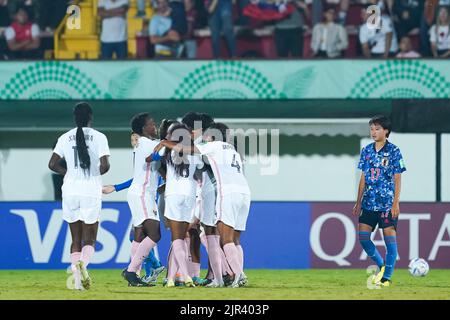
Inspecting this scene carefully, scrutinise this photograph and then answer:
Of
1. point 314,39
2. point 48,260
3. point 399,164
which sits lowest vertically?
point 48,260

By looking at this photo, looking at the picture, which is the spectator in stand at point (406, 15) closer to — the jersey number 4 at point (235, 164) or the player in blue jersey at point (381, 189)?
the player in blue jersey at point (381, 189)

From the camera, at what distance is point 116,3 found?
23.8 metres

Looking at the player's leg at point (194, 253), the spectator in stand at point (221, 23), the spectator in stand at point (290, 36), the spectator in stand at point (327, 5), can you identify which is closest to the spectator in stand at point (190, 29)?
the spectator in stand at point (221, 23)

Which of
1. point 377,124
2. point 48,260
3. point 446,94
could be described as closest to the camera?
point 377,124

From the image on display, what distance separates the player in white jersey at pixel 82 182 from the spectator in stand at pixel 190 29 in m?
9.74

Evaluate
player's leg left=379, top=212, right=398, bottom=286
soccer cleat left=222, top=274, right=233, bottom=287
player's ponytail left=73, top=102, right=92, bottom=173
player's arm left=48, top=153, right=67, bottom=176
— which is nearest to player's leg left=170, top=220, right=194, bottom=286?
soccer cleat left=222, top=274, right=233, bottom=287

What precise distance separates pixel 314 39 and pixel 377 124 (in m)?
9.49

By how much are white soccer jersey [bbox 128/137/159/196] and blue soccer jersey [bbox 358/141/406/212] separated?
2.28 meters

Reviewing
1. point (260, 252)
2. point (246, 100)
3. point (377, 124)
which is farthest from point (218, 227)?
point (246, 100)

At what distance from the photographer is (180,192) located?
45.8 feet

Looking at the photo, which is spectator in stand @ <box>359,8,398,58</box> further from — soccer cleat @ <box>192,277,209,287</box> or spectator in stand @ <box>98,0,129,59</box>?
soccer cleat @ <box>192,277,209,287</box>
